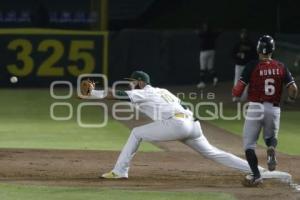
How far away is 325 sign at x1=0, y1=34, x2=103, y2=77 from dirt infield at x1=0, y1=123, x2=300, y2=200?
39.6 feet

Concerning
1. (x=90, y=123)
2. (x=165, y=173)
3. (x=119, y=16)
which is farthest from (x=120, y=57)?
(x=165, y=173)

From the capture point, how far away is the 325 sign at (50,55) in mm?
27000

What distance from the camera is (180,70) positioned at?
2850 cm

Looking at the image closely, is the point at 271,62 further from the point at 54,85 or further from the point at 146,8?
the point at 146,8

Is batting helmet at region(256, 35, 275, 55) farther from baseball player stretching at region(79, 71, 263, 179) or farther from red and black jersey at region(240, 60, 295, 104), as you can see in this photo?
baseball player stretching at region(79, 71, 263, 179)

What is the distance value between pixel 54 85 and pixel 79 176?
15.5m

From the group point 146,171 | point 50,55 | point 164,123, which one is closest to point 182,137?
point 164,123

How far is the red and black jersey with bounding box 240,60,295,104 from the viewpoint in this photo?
10852 mm

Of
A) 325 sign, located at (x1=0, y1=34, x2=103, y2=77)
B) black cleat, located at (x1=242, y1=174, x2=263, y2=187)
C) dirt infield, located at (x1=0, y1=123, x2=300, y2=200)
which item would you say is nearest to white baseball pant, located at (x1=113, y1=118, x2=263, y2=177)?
black cleat, located at (x1=242, y1=174, x2=263, y2=187)

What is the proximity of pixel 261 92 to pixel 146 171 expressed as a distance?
8.00 ft

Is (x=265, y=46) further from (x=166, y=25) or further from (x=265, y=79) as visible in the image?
(x=166, y=25)

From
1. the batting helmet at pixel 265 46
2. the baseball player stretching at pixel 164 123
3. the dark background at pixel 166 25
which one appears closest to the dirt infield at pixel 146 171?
the baseball player stretching at pixel 164 123

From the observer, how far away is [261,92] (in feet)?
35.7

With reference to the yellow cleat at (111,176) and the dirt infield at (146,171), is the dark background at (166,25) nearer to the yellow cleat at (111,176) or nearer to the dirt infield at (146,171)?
the dirt infield at (146,171)
